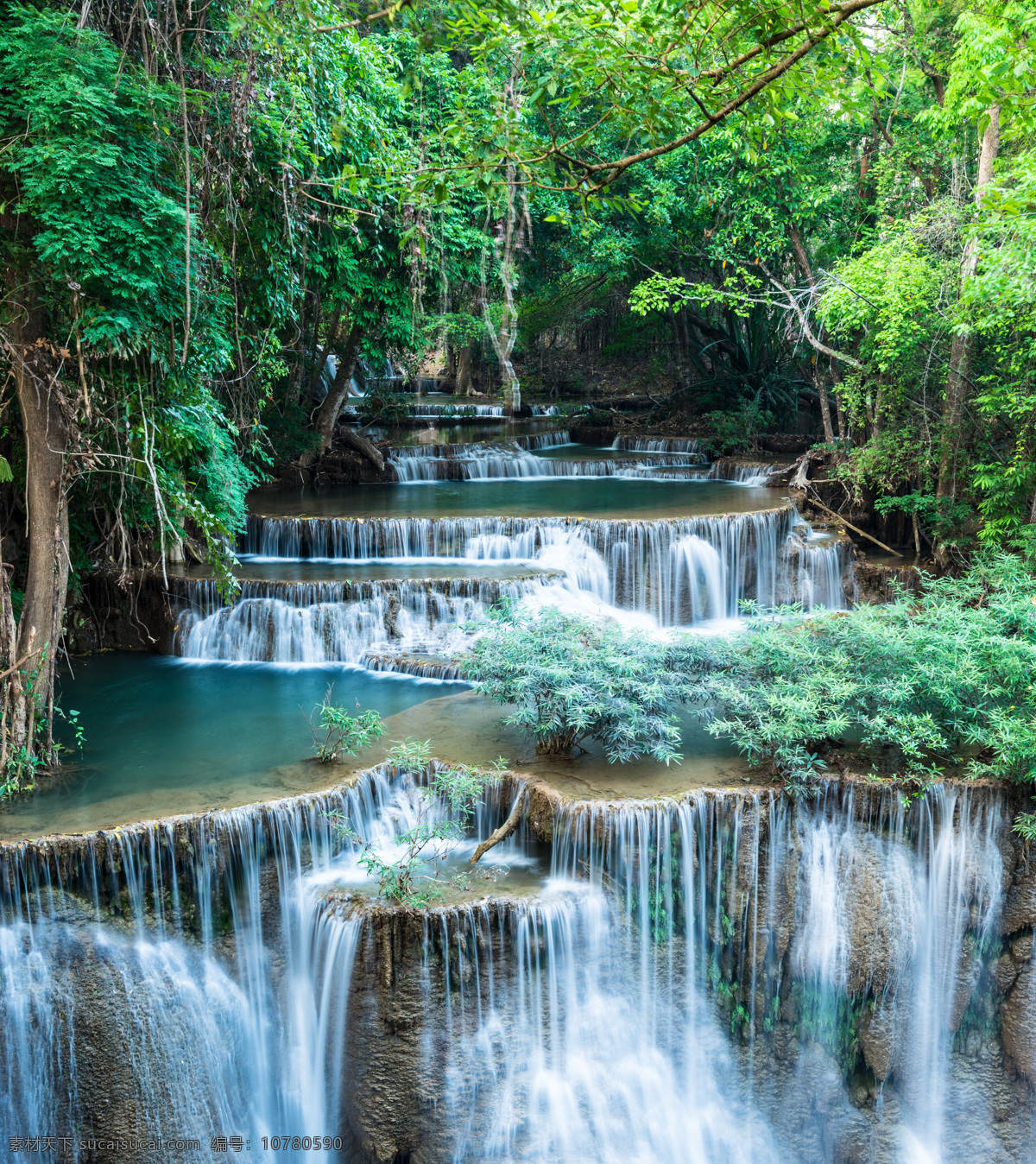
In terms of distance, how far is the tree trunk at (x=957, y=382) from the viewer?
31.0 ft

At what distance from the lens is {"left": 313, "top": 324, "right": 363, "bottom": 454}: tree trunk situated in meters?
15.2

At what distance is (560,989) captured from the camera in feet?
18.9

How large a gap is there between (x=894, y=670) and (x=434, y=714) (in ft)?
12.4

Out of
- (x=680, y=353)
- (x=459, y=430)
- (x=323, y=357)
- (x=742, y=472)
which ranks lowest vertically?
(x=742, y=472)

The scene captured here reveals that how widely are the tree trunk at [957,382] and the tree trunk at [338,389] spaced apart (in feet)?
Result: 28.4

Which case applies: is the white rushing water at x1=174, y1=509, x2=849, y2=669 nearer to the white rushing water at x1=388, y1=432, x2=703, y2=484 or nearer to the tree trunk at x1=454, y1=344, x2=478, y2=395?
the white rushing water at x1=388, y1=432, x2=703, y2=484

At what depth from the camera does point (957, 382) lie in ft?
33.6

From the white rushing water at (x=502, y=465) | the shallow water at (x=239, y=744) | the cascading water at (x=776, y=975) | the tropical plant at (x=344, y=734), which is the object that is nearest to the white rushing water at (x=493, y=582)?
the shallow water at (x=239, y=744)

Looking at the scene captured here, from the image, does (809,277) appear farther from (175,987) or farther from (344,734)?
(175,987)

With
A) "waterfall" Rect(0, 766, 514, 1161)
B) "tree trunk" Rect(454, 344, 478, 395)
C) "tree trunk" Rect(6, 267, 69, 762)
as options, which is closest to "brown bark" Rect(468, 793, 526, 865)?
"waterfall" Rect(0, 766, 514, 1161)

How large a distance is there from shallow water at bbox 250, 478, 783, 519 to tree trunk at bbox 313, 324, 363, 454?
112 cm

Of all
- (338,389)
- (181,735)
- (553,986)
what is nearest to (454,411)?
(338,389)

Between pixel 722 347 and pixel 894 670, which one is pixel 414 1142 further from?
pixel 722 347

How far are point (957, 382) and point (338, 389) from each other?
1004cm
